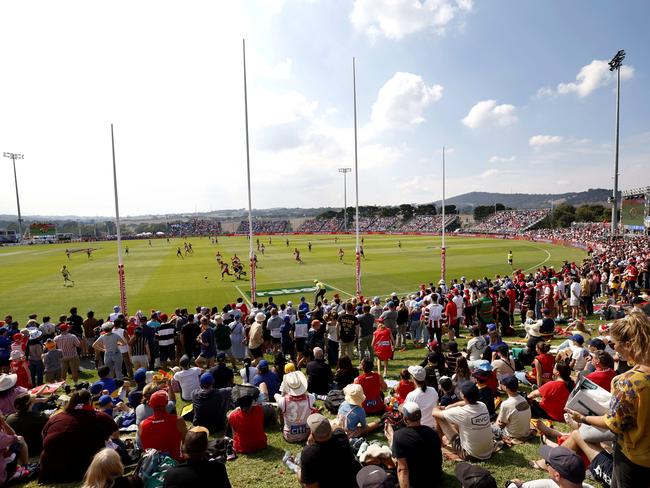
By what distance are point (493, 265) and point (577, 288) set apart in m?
22.9

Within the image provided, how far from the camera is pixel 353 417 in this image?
6125mm

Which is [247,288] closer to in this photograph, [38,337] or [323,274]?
[323,274]

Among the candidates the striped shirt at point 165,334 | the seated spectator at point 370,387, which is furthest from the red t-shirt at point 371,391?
the striped shirt at point 165,334

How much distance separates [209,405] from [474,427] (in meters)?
4.54

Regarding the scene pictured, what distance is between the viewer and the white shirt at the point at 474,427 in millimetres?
5484

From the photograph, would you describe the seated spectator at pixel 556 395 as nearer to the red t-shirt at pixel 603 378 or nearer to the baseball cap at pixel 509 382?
the red t-shirt at pixel 603 378

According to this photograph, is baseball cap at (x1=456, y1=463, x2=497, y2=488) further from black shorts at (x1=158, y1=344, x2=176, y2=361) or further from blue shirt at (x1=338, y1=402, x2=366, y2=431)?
black shorts at (x1=158, y1=344, x2=176, y2=361)

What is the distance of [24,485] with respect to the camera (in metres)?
5.59

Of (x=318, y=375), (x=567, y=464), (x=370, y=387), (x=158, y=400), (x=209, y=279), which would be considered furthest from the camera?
(x=209, y=279)

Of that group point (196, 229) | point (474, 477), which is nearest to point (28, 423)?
point (474, 477)

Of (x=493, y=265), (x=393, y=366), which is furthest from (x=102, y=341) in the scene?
(x=493, y=265)

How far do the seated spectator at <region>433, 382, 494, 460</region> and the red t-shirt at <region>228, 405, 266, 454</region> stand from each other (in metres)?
2.99

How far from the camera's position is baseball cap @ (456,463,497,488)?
364 centimetres

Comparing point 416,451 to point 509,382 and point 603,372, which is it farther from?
point 603,372
